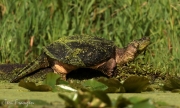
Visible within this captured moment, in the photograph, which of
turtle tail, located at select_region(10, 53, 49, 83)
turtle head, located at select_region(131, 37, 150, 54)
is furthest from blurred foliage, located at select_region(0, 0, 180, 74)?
turtle tail, located at select_region(10, 53, 49, 83)

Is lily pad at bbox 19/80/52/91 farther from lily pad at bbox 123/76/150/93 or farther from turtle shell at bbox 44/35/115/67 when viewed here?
turtle shell at bbox 44/35/115/67

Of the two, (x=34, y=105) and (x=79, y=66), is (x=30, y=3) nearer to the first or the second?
(x=79, y=66)

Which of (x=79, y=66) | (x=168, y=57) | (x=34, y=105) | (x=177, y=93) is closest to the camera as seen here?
(x=34, y=105)

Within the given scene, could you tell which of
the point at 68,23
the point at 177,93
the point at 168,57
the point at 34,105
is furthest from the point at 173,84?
the point at 68,23

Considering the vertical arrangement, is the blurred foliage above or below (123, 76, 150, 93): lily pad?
above

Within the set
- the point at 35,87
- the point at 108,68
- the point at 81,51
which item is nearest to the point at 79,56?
the point at 81,51

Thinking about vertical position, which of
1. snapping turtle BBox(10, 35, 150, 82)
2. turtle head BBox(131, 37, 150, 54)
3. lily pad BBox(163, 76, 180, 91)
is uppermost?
turtle head BBox(131, 37, 150, 54)

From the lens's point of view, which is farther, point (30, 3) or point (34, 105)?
point (30, 3)

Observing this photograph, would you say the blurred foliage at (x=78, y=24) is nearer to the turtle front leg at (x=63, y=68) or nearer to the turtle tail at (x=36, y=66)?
the turtle tail at (x=36, y=66)
